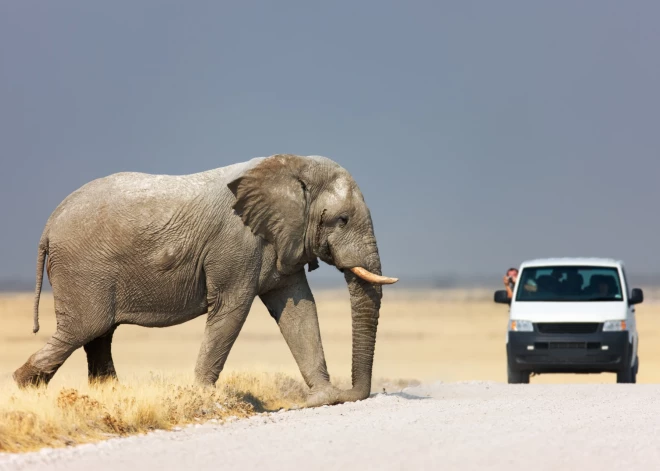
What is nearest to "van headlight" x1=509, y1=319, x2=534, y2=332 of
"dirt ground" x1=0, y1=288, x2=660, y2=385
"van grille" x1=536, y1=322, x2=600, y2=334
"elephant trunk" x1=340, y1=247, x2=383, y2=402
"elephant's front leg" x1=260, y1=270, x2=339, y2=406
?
"van grille" x1=536, y1=322, x2=600, y2=334

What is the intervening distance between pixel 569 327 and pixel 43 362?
8503 millimetres

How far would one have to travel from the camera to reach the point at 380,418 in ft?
40.9

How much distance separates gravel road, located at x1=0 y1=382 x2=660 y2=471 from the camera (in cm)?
951

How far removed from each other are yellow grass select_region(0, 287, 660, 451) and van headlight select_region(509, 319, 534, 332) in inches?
108

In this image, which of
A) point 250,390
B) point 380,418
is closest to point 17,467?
point 380,418

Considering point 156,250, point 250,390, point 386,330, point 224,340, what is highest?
point 156,250

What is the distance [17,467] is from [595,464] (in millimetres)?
4476

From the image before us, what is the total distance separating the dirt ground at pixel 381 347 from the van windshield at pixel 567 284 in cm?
397

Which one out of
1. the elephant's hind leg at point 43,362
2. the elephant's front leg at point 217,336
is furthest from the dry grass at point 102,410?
the elephant's hind leg at point 43,362

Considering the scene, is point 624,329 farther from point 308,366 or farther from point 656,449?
point 656,449

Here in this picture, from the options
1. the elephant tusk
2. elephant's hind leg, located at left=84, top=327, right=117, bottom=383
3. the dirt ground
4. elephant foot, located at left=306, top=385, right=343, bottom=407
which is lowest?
the dirt ground

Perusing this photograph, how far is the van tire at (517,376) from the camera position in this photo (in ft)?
64.4

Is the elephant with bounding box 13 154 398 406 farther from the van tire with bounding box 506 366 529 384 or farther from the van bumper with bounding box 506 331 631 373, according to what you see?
the van tire with bounding box 506 366 529 384

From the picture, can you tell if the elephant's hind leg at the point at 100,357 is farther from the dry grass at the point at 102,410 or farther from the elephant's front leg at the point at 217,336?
the elephant's front leg at the point at 217,336
